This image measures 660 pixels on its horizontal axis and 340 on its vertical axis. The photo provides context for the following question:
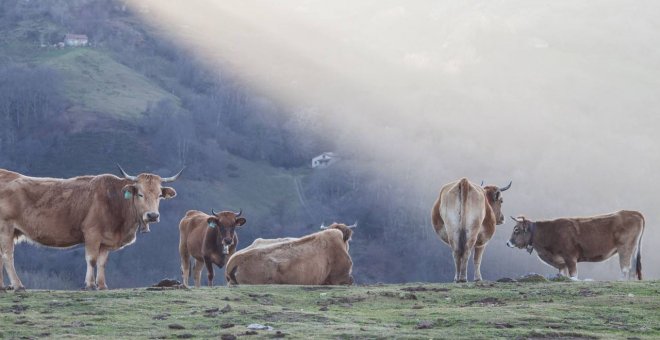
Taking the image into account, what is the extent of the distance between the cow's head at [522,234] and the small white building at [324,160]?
481 ft

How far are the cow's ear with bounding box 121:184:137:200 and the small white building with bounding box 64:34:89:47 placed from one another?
17839 cm

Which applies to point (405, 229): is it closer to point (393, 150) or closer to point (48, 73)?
point (393, 150)

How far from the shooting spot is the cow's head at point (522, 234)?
1277 inches

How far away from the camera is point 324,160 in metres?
184

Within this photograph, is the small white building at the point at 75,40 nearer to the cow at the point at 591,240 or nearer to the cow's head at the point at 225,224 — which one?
the cow's head at the point at 225,224

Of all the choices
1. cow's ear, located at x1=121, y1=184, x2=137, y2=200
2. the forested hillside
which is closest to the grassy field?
cow's ear, located at x1=121, y1=184, x2=137, y2=200

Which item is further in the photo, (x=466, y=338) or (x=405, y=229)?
(x=405, y=229)

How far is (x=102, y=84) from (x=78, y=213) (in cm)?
15400

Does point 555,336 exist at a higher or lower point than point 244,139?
lower

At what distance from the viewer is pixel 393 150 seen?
189875 millimetres

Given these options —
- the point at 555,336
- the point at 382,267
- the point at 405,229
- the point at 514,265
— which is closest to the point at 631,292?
the point at 555,336

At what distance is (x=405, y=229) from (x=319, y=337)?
433 feet

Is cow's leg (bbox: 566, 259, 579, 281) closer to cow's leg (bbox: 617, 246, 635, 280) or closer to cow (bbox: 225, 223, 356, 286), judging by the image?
cow's leg (bbox: 617, 246, 635, 280)

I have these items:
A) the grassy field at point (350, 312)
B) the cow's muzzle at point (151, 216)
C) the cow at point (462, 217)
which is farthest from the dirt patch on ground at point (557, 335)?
the cow's muzzle at point (151, 216)
